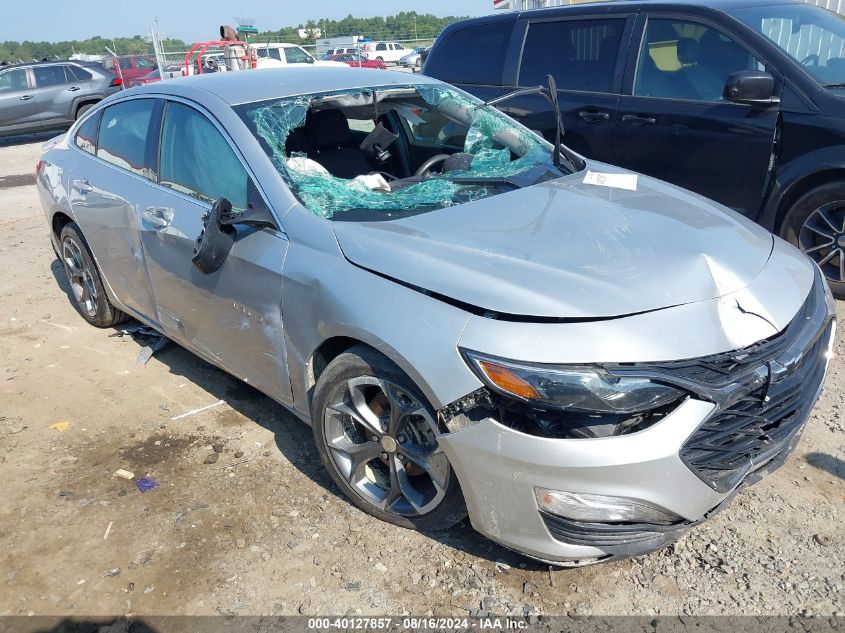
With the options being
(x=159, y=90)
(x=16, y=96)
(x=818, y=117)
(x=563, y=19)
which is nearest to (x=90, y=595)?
(x=159, y=90)

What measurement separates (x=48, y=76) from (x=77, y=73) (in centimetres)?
66

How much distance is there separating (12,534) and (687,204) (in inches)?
126

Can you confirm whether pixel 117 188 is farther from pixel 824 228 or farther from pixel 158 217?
pixel 824 228

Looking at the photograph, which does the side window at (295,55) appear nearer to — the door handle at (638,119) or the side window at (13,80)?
the side window at (13,80)

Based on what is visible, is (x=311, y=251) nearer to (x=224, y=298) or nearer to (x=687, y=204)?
(x=224, y=298)

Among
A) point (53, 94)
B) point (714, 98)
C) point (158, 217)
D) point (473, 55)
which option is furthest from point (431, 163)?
point (53, 94)

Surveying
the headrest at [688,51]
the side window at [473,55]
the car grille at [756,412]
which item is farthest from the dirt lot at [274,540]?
the side window at [473,55]

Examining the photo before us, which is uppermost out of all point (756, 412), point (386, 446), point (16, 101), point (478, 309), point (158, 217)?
point (16, 101)

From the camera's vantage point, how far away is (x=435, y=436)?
93.6 inches

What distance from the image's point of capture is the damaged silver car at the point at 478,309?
2.15m

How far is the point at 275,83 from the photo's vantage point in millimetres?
3578

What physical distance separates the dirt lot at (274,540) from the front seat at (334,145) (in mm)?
1369

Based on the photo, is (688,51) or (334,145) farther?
(688,51)

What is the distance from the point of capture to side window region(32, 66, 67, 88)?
15.6 m
